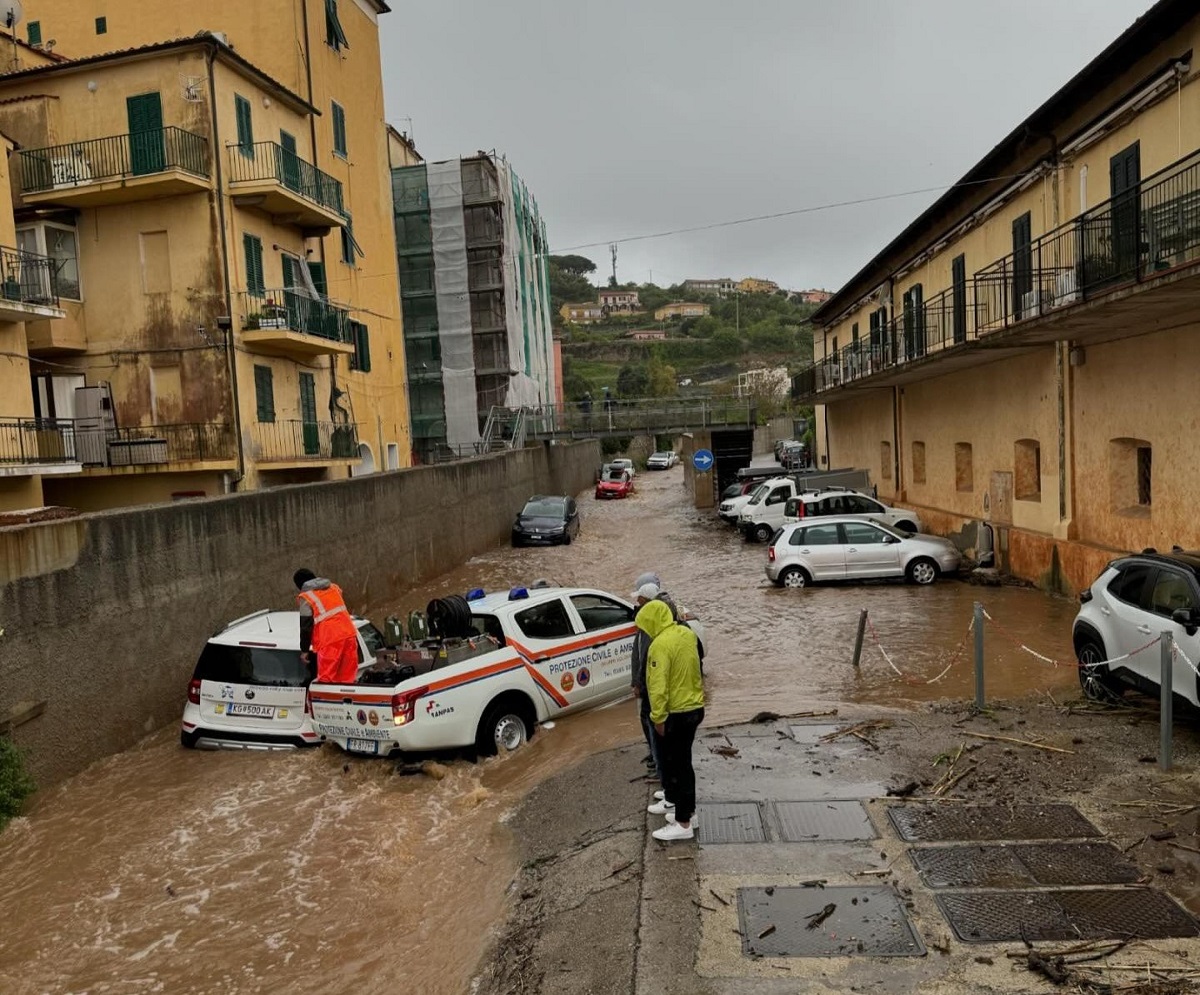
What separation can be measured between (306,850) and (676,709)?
3389 millimetres

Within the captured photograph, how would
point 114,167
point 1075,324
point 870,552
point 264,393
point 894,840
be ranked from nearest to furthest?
1. point 894,840
2. point 1075,324
3. point 870,552
4. point 114,167
5. point 264,393

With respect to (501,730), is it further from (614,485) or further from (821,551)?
(614,485)

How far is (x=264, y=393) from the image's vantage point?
2155 centimetres

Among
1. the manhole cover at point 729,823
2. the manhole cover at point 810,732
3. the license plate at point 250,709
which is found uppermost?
the license plate at point 250,709

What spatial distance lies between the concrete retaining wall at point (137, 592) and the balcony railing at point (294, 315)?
5.07 metres

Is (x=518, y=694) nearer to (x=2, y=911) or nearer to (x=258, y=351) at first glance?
(x=2, y=911)

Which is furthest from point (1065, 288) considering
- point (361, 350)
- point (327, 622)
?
point (361, 350)

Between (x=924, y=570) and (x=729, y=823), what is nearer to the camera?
(x=729, y=823)

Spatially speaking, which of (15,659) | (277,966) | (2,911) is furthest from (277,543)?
(277,966)

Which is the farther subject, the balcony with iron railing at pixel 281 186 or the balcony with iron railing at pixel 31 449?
the balcony with iron railing at pixel 281 186

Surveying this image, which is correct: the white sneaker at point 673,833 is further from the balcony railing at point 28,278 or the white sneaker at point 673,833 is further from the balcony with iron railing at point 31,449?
the balcony railing at point 28,278

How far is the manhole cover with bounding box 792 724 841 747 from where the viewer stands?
8.42 metres

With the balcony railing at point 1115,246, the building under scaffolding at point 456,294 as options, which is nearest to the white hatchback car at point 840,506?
the balcony railing at point 1115,246

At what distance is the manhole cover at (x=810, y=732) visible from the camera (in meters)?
8.42
